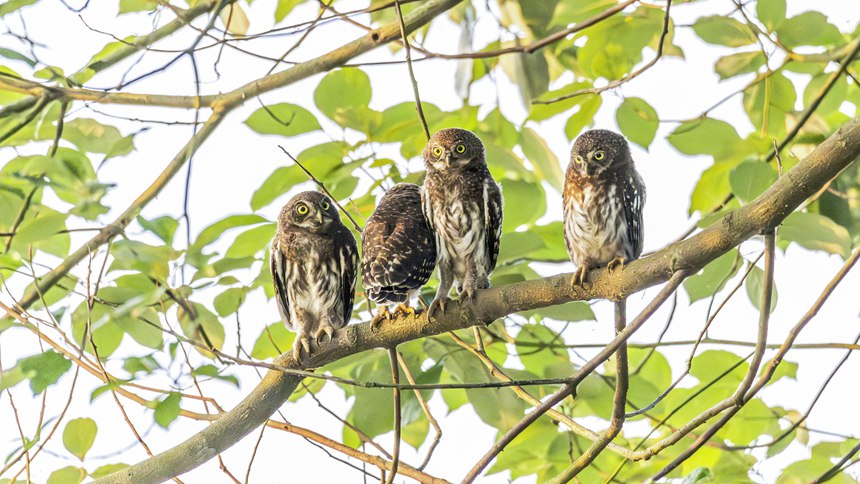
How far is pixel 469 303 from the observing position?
267 cm

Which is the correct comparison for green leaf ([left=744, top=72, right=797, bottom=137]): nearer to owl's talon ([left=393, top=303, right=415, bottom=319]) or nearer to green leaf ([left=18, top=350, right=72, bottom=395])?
owl's talon ([left=393, top=303, right=415, bottom=319])

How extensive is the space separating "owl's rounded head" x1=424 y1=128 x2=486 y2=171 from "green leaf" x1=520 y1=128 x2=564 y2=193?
31cm

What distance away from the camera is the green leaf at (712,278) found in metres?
2.88

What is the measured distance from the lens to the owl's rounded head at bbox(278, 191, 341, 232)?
3.29m

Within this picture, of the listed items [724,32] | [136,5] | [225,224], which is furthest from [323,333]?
[724,32]

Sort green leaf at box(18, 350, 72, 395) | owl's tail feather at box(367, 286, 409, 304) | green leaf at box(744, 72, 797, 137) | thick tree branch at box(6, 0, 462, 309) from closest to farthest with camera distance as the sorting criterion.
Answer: green leaf at box(18, 350, 72, 395) → owl's tail feather at box(367, 286, 409, 304) → thick tree branch at box(6, 0, 462, 309) → green leaf at box(744, 72, 797, 137)

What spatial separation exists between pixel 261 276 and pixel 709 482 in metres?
1.67

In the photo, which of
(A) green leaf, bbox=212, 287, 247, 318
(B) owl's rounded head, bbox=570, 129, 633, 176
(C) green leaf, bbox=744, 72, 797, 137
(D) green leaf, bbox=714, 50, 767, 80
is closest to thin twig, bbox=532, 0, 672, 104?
(B) owl's rounded head, bbox=570, 129, 633, 176

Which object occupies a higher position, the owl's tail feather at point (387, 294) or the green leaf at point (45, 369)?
the owl's tail feather at point (387, 294)

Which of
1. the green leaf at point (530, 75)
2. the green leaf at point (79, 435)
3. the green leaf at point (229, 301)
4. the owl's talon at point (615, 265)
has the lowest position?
the green leaf at point (79, 435)

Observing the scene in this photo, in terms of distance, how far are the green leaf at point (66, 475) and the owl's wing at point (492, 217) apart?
1.63 m

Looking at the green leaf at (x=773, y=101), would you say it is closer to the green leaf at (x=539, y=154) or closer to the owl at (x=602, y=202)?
the owl at (x=602, y=202)

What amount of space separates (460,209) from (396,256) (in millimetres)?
328

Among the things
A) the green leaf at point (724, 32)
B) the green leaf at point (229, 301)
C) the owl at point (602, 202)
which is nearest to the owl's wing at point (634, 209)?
the owl at point (602, 202)
